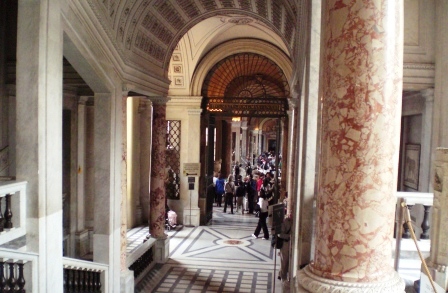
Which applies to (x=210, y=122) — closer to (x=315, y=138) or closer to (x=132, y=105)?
(x=132, y=105)

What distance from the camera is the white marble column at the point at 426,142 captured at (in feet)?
23.4

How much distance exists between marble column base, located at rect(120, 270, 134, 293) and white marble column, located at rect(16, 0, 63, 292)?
2.79 meters


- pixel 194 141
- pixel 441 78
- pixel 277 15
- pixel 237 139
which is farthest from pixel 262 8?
pixel 237 139

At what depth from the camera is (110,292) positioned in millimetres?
7336

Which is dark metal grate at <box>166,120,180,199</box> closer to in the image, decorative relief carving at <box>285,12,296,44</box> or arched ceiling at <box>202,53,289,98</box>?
arched ceiling at <box>202,53,289,98</box>

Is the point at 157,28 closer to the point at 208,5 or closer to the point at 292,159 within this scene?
the point at 208,5

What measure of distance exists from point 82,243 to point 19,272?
5.51 m

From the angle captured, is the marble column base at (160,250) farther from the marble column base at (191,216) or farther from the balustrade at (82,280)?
the marble column base at (191,216)

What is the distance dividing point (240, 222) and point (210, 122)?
366 centimetres

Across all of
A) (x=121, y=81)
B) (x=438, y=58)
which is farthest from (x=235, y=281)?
(x=438, y=58)

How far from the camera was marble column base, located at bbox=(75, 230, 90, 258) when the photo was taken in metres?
9.91

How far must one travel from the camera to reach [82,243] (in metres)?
10.0

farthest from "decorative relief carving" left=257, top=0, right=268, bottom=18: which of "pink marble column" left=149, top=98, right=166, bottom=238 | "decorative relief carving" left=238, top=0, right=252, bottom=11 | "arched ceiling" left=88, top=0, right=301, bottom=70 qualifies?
"pink marble column" left=149, top=98, right=166, bottom=238

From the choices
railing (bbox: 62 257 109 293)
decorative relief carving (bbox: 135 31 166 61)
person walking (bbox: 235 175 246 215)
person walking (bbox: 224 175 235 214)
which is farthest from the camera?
person walking (bbox: 224 175 235 214)
